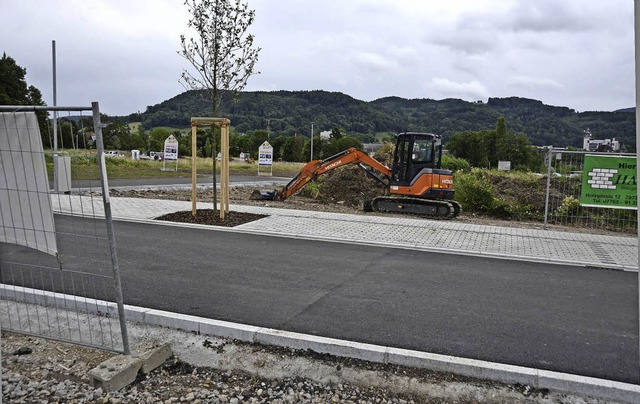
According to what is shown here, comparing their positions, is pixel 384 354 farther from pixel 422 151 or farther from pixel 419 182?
pixel 422 151

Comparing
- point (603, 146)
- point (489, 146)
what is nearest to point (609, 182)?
point (603, 146)

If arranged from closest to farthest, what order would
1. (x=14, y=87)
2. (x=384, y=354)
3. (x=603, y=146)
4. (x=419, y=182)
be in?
(x=384, y=354) → (x=419, y=182) → (x=603, y=146) → (x=14, y=87)

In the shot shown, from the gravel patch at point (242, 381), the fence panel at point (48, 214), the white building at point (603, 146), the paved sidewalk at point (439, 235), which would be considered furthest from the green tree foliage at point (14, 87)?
the gravel patch at point (242, 381)

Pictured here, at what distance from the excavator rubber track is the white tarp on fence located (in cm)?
1181

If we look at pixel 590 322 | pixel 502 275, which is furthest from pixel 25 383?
pixel 502 275

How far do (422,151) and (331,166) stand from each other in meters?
3.09

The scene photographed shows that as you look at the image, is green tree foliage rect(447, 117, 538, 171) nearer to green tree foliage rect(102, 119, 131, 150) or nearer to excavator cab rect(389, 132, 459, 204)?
green tree foliage rect(102, 119, 131, 150)

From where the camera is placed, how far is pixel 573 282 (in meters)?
7.60

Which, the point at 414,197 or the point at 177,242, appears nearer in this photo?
the point at 177,242

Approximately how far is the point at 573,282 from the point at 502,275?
3.28ft

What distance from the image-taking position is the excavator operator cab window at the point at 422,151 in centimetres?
1474

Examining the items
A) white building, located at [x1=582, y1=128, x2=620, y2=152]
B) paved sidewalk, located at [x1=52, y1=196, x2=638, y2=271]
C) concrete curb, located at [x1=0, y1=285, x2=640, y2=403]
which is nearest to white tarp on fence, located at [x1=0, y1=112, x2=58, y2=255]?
concrete curb, located at [x1=0, y1=285, x2=640, y2=403]

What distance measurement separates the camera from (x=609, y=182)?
11625 millimetres

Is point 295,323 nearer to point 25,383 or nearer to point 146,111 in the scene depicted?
point 25,383
